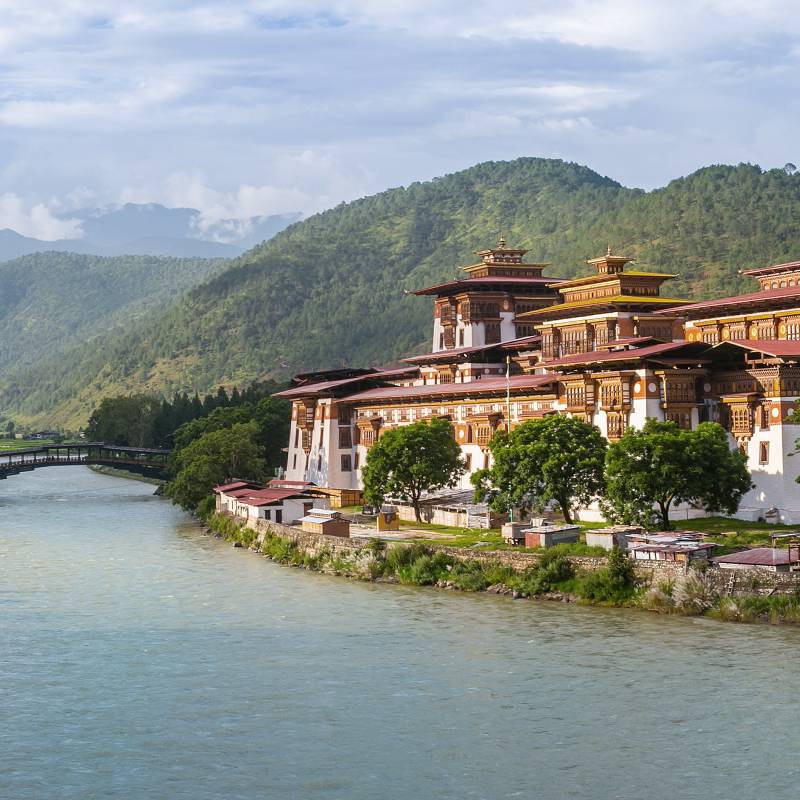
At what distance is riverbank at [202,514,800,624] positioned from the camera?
182 feet

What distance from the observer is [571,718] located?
43.5m

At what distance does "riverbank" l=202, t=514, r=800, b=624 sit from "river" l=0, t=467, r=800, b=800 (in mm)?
1125

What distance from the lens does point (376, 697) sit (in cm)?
4656

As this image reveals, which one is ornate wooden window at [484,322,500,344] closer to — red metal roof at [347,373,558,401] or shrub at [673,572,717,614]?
red metal roof at [347,373,558,401]

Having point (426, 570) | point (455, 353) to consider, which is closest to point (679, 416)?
point (426, 570)

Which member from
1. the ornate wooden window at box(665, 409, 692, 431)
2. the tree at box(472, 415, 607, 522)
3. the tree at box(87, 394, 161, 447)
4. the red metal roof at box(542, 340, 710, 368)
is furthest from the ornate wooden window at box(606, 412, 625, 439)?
the tree at box(87, 394, 161, 447)

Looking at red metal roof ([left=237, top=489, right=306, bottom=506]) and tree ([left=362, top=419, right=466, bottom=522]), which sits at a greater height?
tree ([left=362, top=419, right=466, bottom=522])

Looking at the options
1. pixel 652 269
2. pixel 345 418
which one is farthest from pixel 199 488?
pixel 652 269

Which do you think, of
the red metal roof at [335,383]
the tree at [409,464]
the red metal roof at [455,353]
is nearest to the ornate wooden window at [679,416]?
the tree at [409,464]

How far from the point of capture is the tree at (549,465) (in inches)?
2896

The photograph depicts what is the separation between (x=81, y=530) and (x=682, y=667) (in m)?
58.2

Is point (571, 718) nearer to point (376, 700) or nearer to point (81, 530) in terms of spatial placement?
point (376, 700)

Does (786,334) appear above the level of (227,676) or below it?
above

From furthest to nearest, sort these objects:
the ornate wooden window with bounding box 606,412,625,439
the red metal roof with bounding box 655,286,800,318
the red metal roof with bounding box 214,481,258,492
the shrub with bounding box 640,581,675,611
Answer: the red metal roof with bounding box 214,481,258,492
the red metal roof with bounding box 655,286,800,318
the ornate wooden window with bounding box 606,412,625,439
the shrub with bounding box 640,581,675,611
